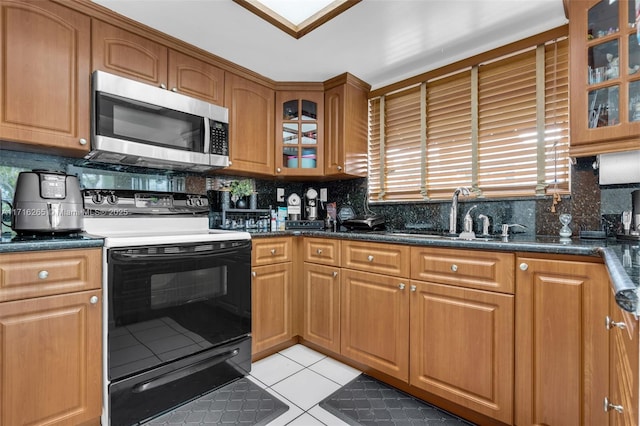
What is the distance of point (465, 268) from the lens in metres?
1.54

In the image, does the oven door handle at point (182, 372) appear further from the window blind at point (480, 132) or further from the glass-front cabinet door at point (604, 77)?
the glass-front cabinet door at point (604, 77)

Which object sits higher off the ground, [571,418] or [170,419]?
[571,418]

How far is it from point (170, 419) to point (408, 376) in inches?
50.9

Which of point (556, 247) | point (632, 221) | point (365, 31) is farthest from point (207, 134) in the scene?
point (632, 221)

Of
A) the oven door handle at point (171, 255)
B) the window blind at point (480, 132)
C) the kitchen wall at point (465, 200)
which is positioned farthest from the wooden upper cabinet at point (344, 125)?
the oven door handle at point (171, 255)

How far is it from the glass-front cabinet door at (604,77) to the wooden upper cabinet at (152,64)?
85.1 inches

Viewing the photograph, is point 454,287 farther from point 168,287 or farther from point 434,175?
point 168,287

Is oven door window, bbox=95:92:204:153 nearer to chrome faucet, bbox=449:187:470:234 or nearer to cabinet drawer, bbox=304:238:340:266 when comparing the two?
cabinet drawer, bbox=304:238:340:266

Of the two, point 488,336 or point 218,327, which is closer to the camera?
point 488,336

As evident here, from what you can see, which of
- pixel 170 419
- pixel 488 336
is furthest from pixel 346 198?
pixel 170 419

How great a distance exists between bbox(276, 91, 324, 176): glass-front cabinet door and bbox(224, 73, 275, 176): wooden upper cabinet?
8 centimetres

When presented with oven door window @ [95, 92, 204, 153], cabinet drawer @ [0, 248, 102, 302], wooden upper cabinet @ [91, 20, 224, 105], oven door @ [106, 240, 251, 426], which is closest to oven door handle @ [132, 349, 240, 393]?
oven door @ [106, 240, 251, 426]

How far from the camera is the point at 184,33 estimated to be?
6.37ft

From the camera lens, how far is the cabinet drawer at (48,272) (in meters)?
1.24
